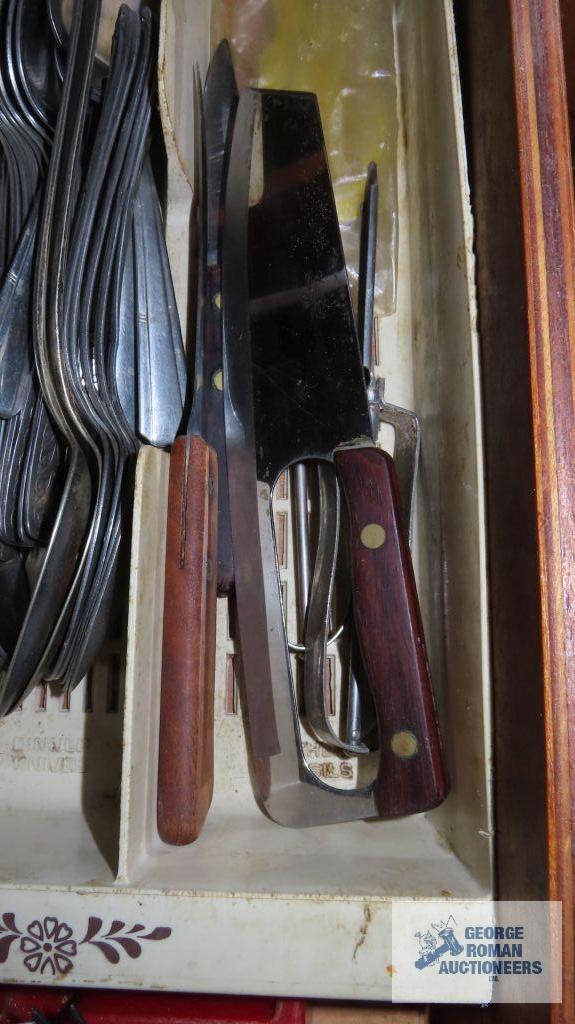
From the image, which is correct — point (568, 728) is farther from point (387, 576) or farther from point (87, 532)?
point (87, 532)

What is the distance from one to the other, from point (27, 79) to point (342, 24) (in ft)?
1.12

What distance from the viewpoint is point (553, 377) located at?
15.6 inches

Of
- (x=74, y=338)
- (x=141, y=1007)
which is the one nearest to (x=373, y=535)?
(x=74, y=338)

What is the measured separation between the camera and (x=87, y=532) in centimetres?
50

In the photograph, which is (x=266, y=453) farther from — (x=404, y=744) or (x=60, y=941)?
(x=60, y=941)

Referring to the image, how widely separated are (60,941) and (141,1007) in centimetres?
14

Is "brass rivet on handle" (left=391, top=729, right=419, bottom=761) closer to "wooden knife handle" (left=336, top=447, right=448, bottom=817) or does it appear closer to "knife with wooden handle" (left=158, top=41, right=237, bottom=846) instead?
"wooden knife handle" (left=336, top=447, right=448, bottom=817)

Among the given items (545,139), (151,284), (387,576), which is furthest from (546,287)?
(151,284)

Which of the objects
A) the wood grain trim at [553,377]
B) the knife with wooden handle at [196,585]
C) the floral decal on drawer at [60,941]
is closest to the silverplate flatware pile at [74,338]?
the knife with wooden handle at [196,585]

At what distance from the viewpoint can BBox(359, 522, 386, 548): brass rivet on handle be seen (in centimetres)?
50

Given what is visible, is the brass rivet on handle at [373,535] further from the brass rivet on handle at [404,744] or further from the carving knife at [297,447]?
the brass rivet on handle at [404,744]

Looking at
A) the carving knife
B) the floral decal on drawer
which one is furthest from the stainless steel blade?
the floral decal on drawer

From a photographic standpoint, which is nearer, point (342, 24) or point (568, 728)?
point (568, 728)

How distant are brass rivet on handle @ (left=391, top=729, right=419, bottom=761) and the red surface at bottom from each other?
217 mm
